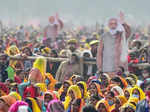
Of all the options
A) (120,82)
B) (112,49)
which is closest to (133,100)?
(120,82)

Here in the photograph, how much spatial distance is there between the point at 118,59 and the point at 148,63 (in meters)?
0.65

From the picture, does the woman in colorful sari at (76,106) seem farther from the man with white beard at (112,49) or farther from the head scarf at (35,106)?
the man with white beard at (112,49)

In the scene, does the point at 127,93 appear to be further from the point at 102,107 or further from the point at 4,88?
the point at 4,88

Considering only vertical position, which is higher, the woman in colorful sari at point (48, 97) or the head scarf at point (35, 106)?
the woman in colorful sari at point (48, 97)

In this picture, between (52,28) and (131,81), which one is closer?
(131,81)

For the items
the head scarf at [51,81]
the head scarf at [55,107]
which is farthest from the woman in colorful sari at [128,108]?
the head scarf at [51,81]

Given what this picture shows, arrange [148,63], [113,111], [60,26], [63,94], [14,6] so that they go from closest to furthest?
[113,111]
[63,94]
[148,63]
[60,26]
[14,6]

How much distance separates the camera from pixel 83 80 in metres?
10.8

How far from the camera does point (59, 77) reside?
12.0 m

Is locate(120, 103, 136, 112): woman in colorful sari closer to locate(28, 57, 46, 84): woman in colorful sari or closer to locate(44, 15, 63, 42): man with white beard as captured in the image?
locate(28, 57, 46, 84): woman in colorful sari

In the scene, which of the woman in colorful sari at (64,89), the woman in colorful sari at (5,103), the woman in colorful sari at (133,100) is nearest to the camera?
the woman in colorful sari at (5,103)

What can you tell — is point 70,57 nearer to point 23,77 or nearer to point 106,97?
point 23,77

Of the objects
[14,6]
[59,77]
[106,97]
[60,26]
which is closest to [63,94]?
[106,97]

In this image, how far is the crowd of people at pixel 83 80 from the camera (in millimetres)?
8367
